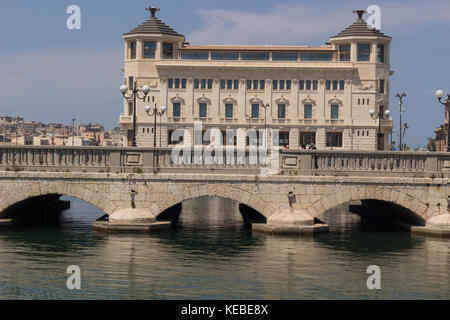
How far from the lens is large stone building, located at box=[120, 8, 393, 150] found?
334ft

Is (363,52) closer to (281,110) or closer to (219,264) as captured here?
(281,110)

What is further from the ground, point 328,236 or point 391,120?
point 391,120

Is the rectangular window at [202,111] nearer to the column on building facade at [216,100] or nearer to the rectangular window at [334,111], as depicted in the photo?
the column on building facade at [216,100]

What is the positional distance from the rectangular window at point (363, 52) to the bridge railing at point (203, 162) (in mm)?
70169

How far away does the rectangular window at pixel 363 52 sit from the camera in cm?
10294

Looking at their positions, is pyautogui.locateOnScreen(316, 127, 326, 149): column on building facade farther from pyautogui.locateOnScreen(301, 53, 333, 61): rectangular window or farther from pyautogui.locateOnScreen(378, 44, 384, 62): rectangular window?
pyautogui.locateOnScreen(378, 44, 384, 62): rectangular window

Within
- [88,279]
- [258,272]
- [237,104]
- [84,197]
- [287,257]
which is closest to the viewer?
[88,279]

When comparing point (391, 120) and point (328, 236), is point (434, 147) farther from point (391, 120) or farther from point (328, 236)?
point (328, 236)

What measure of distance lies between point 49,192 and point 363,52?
7658cm

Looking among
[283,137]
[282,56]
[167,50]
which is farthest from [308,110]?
[167,50]

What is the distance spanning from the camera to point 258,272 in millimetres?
26578

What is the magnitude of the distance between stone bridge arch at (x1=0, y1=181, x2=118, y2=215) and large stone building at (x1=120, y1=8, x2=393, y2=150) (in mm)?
67185
